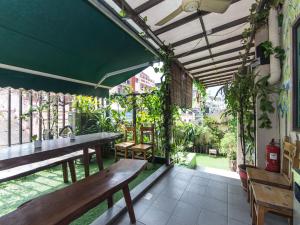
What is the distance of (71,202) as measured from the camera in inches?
56.8

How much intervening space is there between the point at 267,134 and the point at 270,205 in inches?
64.3

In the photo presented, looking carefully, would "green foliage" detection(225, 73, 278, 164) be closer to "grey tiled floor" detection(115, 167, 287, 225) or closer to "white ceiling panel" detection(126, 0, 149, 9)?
"grey tiled floor" detection(115, 167, 287, 225)

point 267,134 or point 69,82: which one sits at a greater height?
point 69,82

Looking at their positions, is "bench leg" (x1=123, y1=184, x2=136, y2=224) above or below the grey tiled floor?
above

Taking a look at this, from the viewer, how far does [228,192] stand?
2.79 m

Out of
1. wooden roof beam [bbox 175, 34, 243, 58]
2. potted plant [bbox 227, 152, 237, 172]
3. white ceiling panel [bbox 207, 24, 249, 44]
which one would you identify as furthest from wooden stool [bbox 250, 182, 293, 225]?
potted plant [bbox 227, 152, 237, 172]

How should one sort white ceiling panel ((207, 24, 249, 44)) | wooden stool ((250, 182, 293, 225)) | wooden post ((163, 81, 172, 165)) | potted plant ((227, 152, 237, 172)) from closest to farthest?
wooden stool ((250, 182, 293, 225))
white ceiling panel ((207, 24, 249, 44))
wooden post ((163, 81, 172, 165))
potted plant ((227, 152, 237, 172))

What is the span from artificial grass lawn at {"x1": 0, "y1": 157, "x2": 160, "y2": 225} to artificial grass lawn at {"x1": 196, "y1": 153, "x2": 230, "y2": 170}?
3.71m

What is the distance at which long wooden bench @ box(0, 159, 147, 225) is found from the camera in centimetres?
123

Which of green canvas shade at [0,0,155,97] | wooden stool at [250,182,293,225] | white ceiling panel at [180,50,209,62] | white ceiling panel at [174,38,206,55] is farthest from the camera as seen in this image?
white ceiling panel at [180,50,209,62]

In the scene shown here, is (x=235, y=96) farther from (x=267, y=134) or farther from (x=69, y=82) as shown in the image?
(x=69, y=82)

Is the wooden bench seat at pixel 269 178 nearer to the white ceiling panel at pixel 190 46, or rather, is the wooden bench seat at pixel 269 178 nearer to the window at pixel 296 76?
the window at pixel 296 76

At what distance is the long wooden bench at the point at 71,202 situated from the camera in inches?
48.5

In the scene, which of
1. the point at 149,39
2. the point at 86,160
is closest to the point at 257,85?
the point at 149,39
